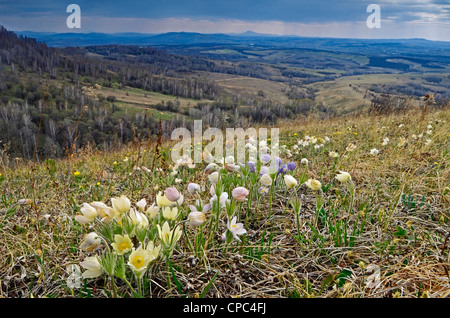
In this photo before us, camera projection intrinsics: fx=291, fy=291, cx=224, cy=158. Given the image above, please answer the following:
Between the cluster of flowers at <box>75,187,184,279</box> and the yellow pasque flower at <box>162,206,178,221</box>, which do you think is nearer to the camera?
the cluster of flowers at <box>75,187,184,279</box>

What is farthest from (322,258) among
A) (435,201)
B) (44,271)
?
(44,271)

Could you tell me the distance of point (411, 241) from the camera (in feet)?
5.80

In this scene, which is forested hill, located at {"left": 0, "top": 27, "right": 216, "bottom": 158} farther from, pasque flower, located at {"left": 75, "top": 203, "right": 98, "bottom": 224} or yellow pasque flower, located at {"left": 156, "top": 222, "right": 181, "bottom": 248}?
yellow pasque flower, located at {"left": 156, "top": 222, "right": 181, "bottom": 248}

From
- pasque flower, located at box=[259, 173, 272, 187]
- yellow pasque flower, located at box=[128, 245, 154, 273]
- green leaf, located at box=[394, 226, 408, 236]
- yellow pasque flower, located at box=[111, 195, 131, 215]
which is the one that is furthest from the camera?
pasque flower, located at box=[259, 173, 272, 187]

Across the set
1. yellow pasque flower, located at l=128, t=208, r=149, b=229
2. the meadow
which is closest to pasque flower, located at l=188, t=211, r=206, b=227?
the meadow

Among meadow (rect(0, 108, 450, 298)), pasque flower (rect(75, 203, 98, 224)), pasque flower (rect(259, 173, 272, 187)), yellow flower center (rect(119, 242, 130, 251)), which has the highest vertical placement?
pasque flower (rect(259, 173, 272, 187))

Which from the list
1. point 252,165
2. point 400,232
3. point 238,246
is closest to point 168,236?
point 238,246

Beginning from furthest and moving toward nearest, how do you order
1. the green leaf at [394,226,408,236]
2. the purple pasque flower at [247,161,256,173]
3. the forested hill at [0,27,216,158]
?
the forested hill at [0,27,216,158]
the purple pasque flower at [247,161,256,173]
the green leaf at [394,226,408,236]

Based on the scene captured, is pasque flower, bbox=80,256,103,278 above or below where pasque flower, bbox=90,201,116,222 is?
below

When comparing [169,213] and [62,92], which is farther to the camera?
[62,92]

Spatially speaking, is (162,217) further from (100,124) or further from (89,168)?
(100,124)

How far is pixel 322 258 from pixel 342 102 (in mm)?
102355

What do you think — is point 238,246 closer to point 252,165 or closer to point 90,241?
point 252,165

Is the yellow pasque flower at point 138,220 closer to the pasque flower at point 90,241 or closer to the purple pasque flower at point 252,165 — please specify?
the pasque flower at point 90,241
